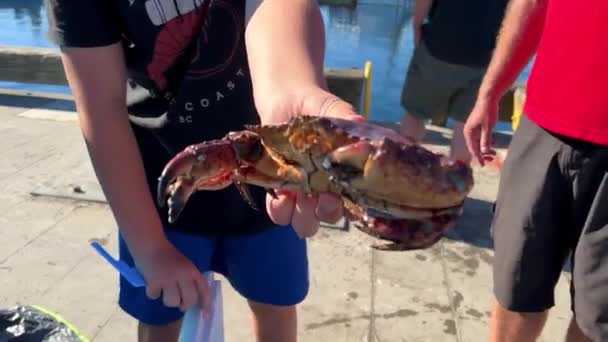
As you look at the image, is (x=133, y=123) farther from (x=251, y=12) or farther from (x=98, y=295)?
(x=98, y=295)

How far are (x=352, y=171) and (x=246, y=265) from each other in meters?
1.07

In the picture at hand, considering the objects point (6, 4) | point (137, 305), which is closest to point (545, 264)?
point (137, 305)

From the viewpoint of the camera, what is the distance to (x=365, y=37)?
11844mm

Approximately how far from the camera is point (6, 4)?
1499 centimetres

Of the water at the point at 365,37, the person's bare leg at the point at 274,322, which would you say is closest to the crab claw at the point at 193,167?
the person's bare leg at the point at 274,322

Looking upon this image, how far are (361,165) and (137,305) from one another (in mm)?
1281

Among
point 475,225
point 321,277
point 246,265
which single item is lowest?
point 475,225

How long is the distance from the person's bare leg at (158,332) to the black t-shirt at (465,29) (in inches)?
95.6

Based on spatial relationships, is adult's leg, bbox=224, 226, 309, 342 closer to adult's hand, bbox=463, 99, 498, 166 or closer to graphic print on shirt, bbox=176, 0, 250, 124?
graphic print on shirt, bbox=176, 0, 250, 124

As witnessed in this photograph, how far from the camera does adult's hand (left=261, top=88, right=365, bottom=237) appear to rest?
1.12 meters

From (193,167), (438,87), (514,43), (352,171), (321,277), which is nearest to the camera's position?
(352,171)

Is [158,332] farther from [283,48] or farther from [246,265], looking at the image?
[283,48]

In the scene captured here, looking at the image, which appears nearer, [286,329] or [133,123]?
[133,123]

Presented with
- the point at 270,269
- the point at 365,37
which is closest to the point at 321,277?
the point at 270,269
